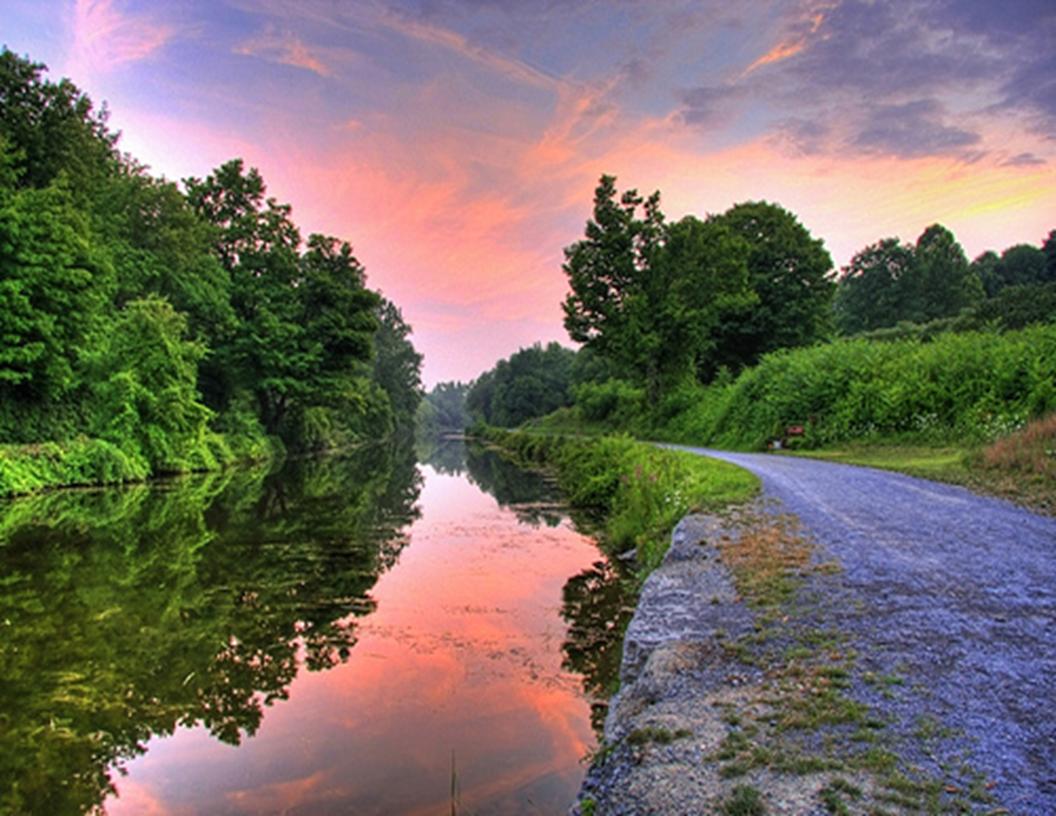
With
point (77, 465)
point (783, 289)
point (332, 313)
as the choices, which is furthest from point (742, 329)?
point (77, 465)

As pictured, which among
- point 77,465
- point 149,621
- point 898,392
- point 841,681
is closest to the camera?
point 841,681

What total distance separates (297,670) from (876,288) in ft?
241

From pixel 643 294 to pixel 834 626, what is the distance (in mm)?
29481

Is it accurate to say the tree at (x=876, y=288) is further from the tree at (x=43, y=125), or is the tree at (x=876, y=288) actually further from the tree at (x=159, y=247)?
the tree at (x=43, y=125)

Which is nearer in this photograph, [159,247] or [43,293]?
[43,293]

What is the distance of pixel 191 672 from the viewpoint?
20.0ft

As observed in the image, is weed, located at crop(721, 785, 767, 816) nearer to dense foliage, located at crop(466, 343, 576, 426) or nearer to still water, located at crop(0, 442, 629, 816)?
still water, located at crop(0, 442, 629, 816)

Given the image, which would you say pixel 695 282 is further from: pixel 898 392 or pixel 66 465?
pixel 66 465

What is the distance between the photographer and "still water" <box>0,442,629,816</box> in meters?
4.36

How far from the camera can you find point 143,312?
23.5 metres

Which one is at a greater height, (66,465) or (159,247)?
(159,247)

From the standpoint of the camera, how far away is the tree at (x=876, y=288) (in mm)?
65188

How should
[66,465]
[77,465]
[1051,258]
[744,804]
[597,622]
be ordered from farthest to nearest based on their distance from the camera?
1. [1051,258]
2. [77,465]
3. [66,465]
4. [597,622]
5. [744,804]

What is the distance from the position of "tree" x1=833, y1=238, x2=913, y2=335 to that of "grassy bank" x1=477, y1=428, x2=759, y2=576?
181 ft
